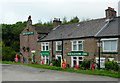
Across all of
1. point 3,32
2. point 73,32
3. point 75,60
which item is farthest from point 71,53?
point 3,32

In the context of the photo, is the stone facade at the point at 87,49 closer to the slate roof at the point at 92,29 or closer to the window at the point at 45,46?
the slate roof at the point at 92,29

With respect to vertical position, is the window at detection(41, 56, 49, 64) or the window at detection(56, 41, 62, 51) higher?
the window at detection(56, 41, 62, 51)

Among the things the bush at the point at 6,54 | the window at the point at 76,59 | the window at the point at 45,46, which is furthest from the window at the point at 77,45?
the bush at the point at 6,54

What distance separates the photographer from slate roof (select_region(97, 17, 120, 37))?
20867 mm

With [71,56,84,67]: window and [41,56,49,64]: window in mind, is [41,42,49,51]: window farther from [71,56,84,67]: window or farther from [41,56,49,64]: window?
[71,56,84,67]: window

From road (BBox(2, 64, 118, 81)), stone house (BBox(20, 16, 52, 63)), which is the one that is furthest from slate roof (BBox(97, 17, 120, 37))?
stone house (BBox(20, 16, 52, 63))

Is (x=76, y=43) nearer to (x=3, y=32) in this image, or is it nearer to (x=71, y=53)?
(x=71, y=53)

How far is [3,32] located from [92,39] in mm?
44135

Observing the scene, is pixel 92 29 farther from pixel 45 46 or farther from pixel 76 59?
pixel 45 46

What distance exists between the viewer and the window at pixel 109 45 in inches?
809

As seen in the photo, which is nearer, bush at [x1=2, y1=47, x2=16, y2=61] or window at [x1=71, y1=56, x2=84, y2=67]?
window at [x1=71, y1=56, x2=84, y2=67]

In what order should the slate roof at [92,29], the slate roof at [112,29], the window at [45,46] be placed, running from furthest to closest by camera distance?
the window at [45,46] < the slate roof at [92,29] < the slate roof at [112,29]

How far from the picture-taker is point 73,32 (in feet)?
88.2

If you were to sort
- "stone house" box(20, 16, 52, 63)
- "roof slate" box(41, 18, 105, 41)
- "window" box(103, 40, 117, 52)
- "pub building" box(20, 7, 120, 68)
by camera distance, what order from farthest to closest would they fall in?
"stone house" box(20, 16, 52, 63)
"roof slate" box(41, 18, 105, 41)
"pub building" box(20, 7, 120, 68)
"window" box(103, 40, 117, 52)
